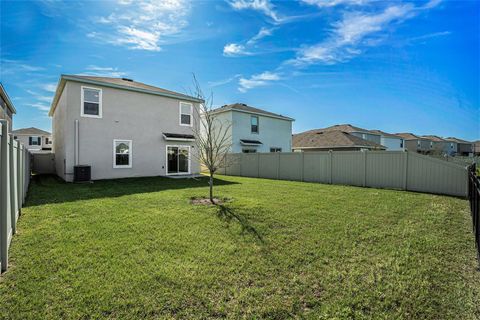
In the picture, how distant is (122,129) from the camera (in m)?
14.2

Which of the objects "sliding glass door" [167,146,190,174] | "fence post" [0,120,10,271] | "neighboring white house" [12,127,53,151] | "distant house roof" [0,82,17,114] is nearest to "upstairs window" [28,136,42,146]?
"neighboring white house" [12,127,53,151]

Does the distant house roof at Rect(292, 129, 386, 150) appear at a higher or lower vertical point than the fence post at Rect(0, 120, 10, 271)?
higher

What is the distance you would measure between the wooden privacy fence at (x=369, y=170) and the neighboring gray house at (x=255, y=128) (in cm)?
489

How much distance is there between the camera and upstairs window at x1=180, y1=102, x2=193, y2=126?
16.7 meters

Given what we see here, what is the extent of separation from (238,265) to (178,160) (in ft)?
44.7

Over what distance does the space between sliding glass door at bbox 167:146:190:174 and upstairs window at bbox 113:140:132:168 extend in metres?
2.45

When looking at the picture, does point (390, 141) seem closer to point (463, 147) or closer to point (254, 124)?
point (254, 124)

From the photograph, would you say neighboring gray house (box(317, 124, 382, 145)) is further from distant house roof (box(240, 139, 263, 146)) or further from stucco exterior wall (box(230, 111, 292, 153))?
distant house roof (box(240, 139, 263, 146))

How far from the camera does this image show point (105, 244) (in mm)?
4297

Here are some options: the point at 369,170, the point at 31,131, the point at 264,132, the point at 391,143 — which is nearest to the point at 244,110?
the point at 264,132

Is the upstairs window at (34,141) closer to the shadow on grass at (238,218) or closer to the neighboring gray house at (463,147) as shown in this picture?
the shadow on grass at (238,218)

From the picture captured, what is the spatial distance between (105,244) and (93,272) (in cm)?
105

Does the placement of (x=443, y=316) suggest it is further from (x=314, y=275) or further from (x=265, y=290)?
(x=265, y=290)

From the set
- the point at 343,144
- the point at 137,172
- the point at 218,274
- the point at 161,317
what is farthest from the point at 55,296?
the point at 343,144
